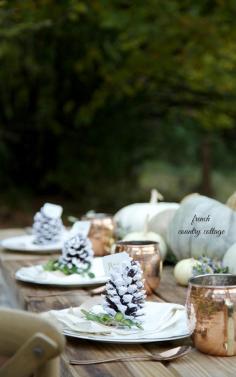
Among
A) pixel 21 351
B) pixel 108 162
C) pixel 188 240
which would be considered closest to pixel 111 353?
pixel 21 351

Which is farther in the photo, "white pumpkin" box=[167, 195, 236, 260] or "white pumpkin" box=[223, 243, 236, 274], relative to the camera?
"white pumpkin" box=[167, 195, 236, 260]

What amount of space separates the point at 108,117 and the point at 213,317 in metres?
6.08

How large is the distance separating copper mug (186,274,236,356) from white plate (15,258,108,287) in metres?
0.49

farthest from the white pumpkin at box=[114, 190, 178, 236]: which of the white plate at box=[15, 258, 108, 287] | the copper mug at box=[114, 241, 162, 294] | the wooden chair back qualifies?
the wooden chair back

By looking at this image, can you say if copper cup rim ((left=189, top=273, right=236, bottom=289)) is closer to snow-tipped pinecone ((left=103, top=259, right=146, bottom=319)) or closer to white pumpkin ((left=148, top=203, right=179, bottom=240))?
snow-tipped pinecone ((left=103, top=259, right=146, bottom=319))

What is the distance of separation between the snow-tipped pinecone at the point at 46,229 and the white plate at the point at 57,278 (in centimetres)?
33

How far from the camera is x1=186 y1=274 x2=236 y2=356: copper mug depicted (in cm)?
109

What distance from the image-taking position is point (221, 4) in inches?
188

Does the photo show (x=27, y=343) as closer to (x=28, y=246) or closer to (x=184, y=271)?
(x=184, y=271)

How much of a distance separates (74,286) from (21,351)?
85cm

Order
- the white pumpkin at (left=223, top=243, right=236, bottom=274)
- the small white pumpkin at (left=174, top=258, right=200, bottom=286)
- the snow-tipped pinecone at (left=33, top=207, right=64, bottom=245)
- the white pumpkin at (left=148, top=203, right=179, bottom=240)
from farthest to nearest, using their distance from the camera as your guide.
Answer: the snow-tipped pinecone at (left=33, top=207, right=64, bottom=245), the white pumpkin at (left=148, top=203, right=179, bottom=240), the small white pumpkin at (left=174, top=258, right=200, bottom=286), the white pumpkin at (left=223, top=243, right=236, bottom=274)

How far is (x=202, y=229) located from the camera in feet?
5.53

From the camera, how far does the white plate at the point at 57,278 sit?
5.21 ft

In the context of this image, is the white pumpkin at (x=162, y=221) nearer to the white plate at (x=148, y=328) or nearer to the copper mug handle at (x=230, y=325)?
the white plate at (x=148, y=328)
